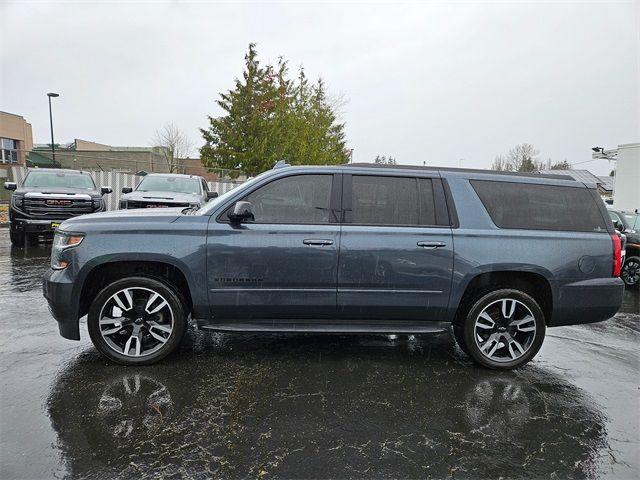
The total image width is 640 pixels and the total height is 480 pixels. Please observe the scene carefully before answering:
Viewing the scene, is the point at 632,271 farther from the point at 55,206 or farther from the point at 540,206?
the point at 55,206

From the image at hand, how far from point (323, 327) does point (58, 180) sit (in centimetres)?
971

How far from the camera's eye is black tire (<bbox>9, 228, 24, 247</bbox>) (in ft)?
31.7

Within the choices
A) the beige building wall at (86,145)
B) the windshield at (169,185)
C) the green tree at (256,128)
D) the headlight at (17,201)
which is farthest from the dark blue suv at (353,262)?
the beige building wall at (86,145)

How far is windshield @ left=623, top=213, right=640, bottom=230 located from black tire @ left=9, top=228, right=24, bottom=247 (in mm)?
13682

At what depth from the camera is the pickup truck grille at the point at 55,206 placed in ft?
30.4

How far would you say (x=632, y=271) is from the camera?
8508mm

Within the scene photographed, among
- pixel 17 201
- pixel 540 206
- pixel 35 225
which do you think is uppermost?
pixel 540 206

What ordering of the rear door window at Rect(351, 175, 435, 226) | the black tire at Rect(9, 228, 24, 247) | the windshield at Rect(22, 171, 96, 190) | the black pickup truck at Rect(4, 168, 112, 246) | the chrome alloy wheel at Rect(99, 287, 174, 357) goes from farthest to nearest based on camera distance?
the windshield at Rect(22, 171, 96, 190), the black tire at Rect(9, 228, 24, 247), the black pickup truck at Rect(4, 168, 112, 246), the rear door window at Rect(351, 175, 435, 226), the chrome alloy wheel at Rect(99, 287, 174, 357)

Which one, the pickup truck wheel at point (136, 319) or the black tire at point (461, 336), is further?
the black tire at point (461, 336)

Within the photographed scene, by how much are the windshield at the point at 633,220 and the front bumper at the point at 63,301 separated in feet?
34.1

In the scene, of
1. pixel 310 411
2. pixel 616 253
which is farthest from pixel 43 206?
pixel 616 253

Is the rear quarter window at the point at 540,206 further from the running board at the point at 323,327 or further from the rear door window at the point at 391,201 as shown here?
the running board at the point at 323,327

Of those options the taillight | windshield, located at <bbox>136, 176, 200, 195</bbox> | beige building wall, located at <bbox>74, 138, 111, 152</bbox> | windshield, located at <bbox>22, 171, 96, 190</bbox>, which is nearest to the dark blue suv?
the taillight

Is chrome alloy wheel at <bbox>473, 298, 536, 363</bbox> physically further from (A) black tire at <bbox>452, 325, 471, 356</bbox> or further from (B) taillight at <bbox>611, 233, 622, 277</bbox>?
(B) taillight at <bbox>611, 233, 622, 277</bbox>
